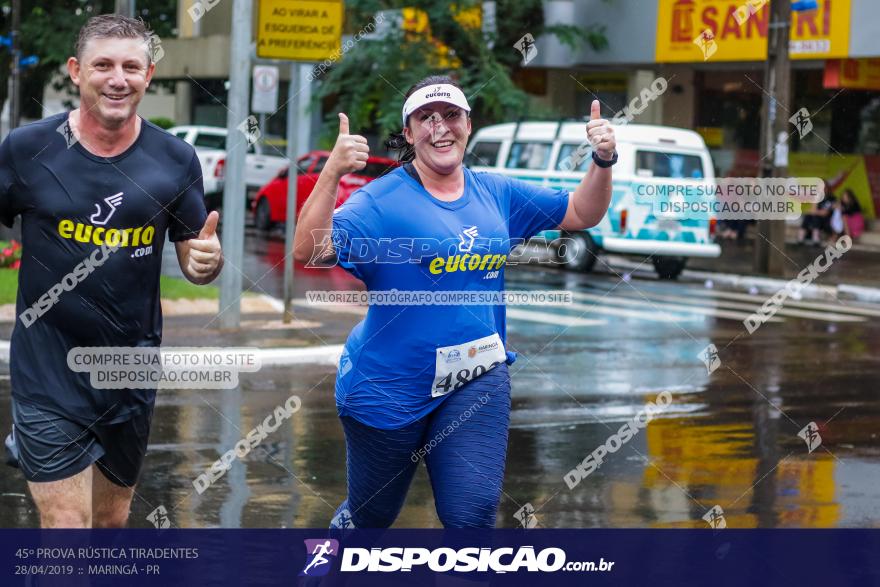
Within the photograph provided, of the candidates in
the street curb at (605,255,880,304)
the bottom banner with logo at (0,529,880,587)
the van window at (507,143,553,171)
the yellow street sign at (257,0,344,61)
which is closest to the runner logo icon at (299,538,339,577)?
the bottom banner with logo at (0,529,880,587)

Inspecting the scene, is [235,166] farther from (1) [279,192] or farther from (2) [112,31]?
(1) [279,192]

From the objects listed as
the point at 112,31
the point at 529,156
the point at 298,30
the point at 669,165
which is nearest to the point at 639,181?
the point at 669,165

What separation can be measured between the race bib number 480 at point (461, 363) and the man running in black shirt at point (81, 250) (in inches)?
33.5

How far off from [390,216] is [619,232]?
18.4 metres

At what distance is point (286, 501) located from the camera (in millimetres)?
7797

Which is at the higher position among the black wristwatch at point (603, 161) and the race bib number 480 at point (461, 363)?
the black wristwatch at point (603, 161)

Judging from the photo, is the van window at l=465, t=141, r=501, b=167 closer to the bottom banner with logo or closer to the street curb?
the street curb

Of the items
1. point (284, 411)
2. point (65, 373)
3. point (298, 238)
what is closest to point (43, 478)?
point (65, 373)

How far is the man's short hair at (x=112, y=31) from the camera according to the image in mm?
4797

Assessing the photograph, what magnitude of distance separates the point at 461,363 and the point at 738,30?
25.2 meters

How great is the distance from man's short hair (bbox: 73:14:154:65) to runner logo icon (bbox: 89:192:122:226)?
468 mm

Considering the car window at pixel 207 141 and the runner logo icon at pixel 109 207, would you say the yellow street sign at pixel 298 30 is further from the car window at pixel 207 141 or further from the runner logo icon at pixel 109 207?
the car window at pixel 207 141

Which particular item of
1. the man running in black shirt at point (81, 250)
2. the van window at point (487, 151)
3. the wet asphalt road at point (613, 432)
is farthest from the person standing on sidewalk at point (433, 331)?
the van window at point (487, 151)

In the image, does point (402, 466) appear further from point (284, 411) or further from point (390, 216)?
point (284, 411)
